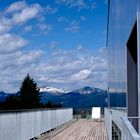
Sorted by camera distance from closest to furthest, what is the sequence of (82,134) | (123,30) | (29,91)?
(123,30) < (82,134) < (29,91)

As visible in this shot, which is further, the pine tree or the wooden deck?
the pine tree

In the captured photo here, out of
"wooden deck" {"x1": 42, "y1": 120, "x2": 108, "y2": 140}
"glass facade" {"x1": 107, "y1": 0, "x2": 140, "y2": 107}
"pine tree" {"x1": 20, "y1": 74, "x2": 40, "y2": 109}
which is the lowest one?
"wooden deck" {"x1": 42, "y1": 120, "x2": 108, "y2": 140}

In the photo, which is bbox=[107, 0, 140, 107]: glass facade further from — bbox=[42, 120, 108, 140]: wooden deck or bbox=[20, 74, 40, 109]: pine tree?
bbox=[20, 74, 40, 109]: pine tree

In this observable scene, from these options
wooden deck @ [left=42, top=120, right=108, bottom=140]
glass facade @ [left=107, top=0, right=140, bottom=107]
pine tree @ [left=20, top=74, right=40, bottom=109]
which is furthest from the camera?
pine tree @ [left=20, top=74, right=40, bottom=109]

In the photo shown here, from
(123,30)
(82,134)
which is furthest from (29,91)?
(123,30)

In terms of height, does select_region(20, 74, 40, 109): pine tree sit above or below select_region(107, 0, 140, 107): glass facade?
above

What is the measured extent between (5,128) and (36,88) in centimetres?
4779

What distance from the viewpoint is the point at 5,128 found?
32.3ft

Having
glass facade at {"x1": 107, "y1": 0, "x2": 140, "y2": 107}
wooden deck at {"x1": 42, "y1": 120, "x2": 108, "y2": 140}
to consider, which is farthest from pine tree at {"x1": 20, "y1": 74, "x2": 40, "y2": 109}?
glass facade at {"x1": 107, "y1": 0, "x2": 140, "y2": 107}

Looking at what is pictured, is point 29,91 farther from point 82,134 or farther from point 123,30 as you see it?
point 123,30

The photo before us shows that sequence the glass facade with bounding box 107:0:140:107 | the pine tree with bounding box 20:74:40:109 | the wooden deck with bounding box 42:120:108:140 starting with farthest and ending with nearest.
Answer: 1. the pine tree with bounding box 20:74:40:109
2. the wooden deck with bounding box 42:120:108:140
3. the glass facade with bounding box 107:0:140:107

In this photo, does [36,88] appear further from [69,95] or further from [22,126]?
[69,95]

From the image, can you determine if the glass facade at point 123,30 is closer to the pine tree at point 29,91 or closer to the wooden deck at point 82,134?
the wooden deck at point 82,134

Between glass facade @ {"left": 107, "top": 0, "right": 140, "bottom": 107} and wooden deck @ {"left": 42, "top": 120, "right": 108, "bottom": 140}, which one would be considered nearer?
glass facade @ {"left": 107, "top": 0, "right": 140, "bottom": 107}
